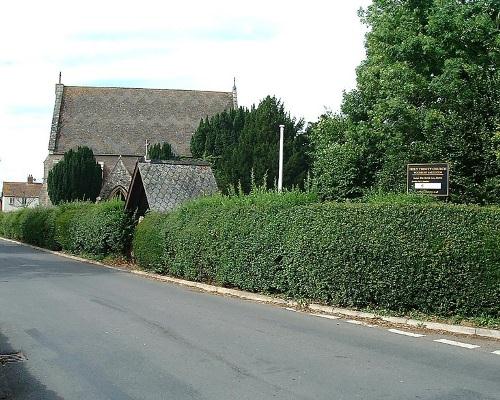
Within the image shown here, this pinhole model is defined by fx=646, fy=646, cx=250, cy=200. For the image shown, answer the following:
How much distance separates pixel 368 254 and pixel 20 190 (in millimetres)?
131233

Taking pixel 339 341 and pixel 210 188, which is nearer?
pixel 339 341

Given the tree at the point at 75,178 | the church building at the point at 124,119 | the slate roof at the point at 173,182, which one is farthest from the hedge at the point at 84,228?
the church building at the point at 124,119

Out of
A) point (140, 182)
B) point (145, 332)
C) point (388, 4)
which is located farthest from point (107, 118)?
point (145, 332)

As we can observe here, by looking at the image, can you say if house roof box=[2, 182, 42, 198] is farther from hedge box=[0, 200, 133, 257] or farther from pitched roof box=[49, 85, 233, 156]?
hedge box=[0, 200, 133, 257]

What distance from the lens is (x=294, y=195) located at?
1584cm

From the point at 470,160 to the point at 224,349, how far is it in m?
11.9

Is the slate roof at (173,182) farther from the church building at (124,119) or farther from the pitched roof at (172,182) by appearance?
the church building at (124,119)

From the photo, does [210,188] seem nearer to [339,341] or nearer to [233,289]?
[233,289]

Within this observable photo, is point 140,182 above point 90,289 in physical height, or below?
above

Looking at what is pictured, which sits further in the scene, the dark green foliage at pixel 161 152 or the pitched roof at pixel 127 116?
the pitched roof at pixel 127 116

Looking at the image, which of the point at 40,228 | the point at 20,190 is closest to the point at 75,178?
the point at 40,228

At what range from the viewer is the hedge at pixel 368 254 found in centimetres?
1150

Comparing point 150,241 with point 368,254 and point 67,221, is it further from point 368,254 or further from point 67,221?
point 67,221

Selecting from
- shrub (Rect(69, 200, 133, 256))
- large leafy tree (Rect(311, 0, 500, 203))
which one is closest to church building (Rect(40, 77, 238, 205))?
shrub (Rect(69, 200, 133, 256))
